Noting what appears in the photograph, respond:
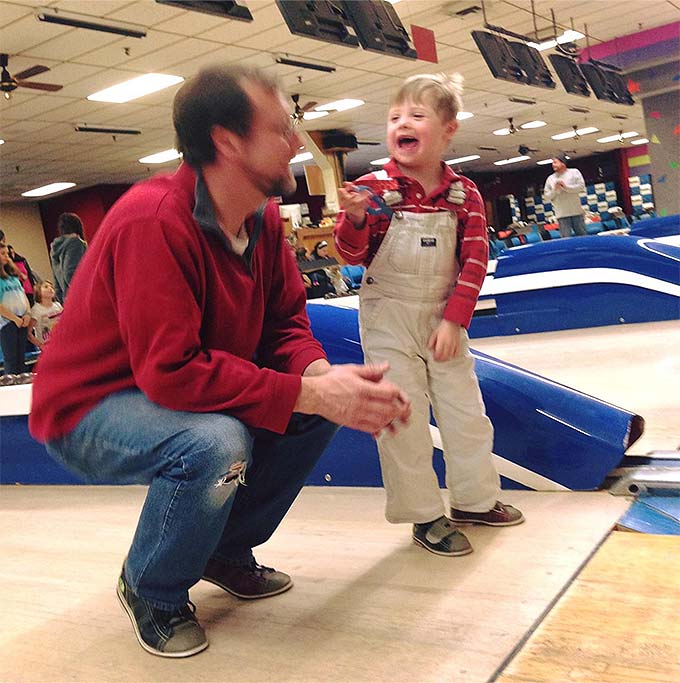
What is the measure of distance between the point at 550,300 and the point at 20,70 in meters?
5.27

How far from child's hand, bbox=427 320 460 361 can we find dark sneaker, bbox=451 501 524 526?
391mm

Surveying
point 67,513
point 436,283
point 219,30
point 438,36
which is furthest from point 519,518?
point 438,36

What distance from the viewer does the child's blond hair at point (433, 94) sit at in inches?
72.4

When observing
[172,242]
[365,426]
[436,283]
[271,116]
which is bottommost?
[365,426]

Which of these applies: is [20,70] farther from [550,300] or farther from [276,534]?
[276,534]

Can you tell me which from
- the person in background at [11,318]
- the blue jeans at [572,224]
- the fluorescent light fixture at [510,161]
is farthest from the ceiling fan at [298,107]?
the fluorescent light fixture at [510,161]

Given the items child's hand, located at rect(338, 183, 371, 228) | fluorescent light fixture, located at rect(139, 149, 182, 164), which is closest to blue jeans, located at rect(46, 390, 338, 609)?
child's hand, located at rect(338, 183, 371, 228)

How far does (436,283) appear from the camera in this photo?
1816 millimetres

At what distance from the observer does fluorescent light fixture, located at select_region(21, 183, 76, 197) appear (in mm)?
14352

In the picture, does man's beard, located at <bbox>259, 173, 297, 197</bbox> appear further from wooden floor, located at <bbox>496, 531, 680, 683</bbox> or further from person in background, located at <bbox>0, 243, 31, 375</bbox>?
person in background, located at <bbox>0, 243, 31, 375</bbox>

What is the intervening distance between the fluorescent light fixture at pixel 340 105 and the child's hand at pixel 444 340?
9.93 metres

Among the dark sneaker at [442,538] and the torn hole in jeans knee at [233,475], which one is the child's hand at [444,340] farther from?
the torn hole in jeans knee at [233,475]

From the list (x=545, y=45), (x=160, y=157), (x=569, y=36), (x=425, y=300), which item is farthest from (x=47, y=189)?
(x=425, y=300)

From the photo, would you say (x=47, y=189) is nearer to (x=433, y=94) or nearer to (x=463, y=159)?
(x=463, y=159)
